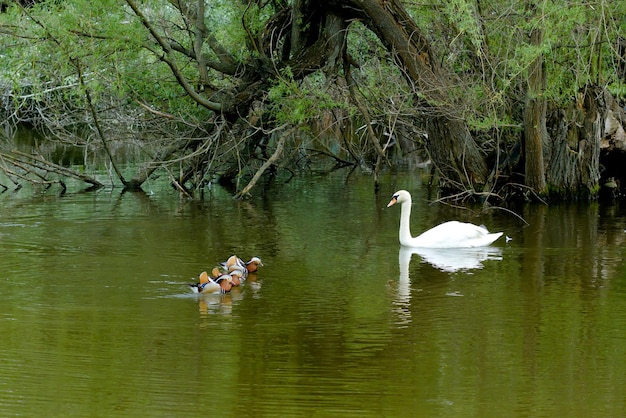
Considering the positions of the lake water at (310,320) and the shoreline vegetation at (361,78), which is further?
the shoreline vegetation at (361,78)

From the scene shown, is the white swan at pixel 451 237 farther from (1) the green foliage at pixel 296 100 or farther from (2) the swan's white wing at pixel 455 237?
(1) the green foliage at pixel 296 100

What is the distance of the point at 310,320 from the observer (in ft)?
34.1

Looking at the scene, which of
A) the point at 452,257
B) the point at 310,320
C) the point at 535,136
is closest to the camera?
the point at 310,320

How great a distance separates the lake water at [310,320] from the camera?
793cm

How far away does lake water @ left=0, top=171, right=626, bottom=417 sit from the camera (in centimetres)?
793

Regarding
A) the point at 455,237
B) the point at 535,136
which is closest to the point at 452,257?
the point at 455,237

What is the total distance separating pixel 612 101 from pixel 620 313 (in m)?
10.1

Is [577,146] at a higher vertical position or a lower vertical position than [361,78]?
lower

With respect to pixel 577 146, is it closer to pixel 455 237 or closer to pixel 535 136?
pixel 535 136

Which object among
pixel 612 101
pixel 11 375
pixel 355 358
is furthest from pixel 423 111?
pixel 11 375

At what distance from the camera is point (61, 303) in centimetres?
1104

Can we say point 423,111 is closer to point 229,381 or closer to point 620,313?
point 620,313

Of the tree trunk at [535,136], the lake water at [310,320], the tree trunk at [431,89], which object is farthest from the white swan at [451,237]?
the tree trunk at [535,136]

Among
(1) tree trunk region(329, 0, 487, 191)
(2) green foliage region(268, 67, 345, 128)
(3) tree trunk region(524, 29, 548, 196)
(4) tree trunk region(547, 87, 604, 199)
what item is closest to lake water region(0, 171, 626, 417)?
(3) tree trunk region(524, 29, 548, 196)
